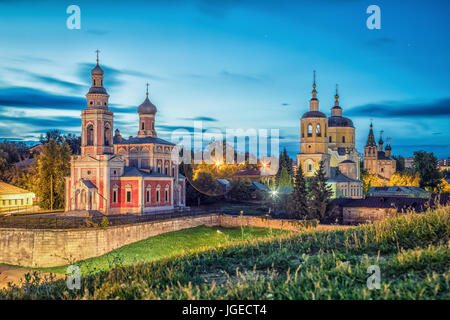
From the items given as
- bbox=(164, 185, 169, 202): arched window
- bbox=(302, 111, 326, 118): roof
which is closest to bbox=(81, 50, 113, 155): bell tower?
bbox=(164, 185, 169, 202): arched window

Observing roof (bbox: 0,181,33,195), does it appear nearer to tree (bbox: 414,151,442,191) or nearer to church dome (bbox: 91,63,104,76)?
church dome (bbox: 91,63,104,76)

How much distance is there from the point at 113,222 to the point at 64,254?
3598 millimetres

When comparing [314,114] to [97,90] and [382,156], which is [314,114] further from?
[382,156]

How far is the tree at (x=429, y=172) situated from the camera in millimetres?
62272

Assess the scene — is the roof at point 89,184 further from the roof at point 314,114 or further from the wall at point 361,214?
the roof at point 314,114

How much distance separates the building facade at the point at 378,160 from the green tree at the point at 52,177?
193 feet

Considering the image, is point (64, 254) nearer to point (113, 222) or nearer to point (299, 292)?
point (113, 222)

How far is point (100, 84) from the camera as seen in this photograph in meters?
36.8

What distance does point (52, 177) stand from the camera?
136ft

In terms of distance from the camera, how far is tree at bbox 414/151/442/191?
6227 centimetres

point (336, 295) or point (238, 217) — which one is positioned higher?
point (336, 295)

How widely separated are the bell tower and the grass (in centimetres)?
2764

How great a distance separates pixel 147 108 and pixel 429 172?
44199mm
